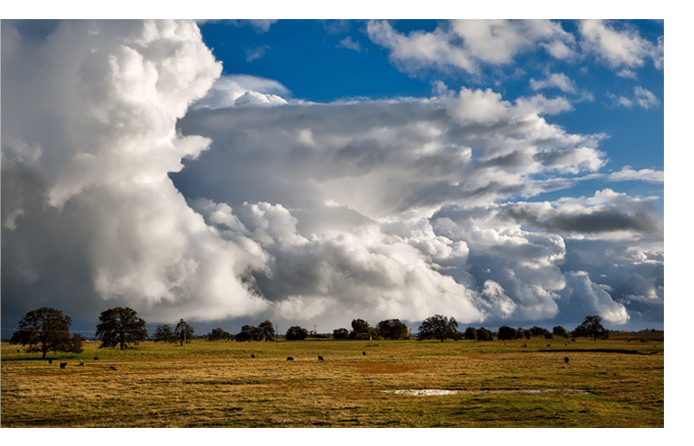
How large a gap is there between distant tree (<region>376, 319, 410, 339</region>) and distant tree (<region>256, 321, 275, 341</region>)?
30733 mm

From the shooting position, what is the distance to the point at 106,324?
232ft

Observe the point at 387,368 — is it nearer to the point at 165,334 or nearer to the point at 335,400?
the point at 335,400

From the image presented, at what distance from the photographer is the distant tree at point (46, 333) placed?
52000 millimetres

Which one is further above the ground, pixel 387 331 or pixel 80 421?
pixel 80 421

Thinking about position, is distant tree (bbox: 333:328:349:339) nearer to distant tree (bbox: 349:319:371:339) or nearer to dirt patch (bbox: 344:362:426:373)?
distant tree (bbox: 349:319:371:339)

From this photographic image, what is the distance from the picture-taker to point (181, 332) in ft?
305

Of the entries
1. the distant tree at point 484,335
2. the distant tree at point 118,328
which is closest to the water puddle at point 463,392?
the distant tree at point 118,328

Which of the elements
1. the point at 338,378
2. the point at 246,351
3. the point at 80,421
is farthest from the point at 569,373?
the point at 246,351

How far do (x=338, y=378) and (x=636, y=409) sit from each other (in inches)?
700

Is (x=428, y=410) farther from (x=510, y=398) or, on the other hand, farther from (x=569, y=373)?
(x=569, y=373)

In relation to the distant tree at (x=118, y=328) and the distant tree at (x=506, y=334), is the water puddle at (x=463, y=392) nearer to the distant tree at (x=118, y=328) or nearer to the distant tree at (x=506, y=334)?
the distant tree at (x=118, y=328)

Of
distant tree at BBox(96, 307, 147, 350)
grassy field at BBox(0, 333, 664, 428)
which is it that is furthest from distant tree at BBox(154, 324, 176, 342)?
grassy field at BBox(0, 333, 664, 428)

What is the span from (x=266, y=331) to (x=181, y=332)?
22257 mm
